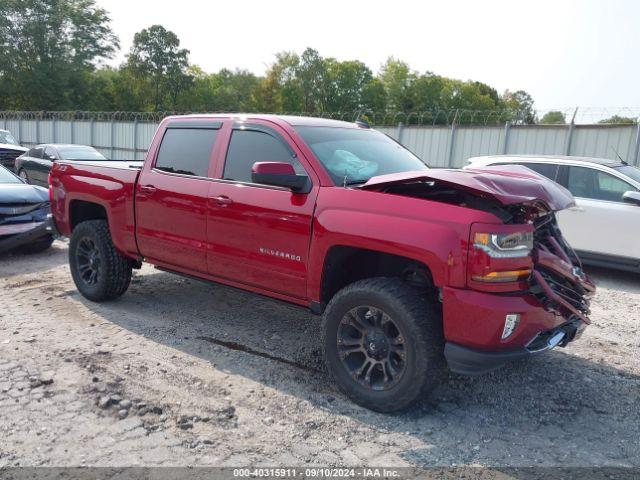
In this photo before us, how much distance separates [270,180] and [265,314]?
2.20m

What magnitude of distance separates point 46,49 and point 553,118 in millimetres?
50834

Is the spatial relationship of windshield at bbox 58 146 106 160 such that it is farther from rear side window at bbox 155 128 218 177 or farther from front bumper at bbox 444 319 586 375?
front bumper at bbox 444 319 586 375

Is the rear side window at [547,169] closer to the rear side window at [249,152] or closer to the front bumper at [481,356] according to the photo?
the rear side window at [249,152]

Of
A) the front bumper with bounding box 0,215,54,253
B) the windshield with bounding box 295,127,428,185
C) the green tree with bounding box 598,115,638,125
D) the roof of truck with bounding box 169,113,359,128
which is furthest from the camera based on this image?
the green tree with bounding box 598,115,638,125

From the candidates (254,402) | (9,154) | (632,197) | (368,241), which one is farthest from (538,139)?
(9,154)

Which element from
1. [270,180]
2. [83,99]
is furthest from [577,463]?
[83,99]

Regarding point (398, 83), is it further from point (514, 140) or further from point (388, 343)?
point (388, 343)

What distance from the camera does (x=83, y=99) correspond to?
55.3 meters

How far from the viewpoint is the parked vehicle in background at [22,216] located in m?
7.90

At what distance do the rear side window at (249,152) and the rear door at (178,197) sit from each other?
0.73ft

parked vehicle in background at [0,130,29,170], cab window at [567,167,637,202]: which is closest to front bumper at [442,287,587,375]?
cab window at [567,167,637,202]

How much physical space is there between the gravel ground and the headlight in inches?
45.1

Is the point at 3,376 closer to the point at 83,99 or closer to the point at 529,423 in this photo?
the point at 529,423

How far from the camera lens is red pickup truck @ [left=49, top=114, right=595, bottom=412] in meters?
3.41
